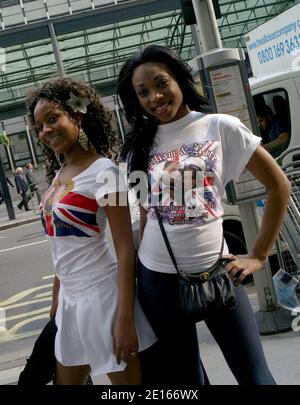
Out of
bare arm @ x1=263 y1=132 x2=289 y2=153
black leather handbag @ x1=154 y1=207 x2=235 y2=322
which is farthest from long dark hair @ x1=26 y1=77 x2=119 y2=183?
bare arm @ x1=263 y1=132 x2=289 y2=153

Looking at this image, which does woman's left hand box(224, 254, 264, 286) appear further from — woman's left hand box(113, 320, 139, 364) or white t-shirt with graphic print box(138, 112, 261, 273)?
woman's left hand box(113, 320, 139, 364)

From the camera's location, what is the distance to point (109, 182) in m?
1.81

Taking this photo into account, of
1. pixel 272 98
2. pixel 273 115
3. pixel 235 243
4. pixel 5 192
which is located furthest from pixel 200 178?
pixel 5 192

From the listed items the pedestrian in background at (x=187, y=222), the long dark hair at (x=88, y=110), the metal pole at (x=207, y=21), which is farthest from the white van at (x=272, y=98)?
the pedestrian in background at (x=187, y=222)

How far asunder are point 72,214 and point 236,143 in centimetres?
59

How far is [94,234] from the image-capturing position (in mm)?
1873

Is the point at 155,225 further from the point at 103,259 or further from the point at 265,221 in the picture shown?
the point at 265,221

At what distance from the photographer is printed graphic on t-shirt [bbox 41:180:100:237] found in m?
1.84

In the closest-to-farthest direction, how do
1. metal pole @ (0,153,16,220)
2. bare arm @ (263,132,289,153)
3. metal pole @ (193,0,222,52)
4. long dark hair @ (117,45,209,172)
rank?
long dark hair @ (117,45,209,172) → metal pole @ (193,0,222,52) → bare arm @ (263,132,289,153) → metal pole @ (0,153,16,220)

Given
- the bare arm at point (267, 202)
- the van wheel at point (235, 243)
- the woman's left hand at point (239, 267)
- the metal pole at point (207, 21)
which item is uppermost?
the metal pole at point (207, 21)

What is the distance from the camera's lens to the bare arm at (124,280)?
69.1 inches

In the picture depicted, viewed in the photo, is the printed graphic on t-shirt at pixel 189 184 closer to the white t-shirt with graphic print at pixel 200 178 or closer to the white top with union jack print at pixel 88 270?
the white t-shirt with graphic print at pixel 200 178

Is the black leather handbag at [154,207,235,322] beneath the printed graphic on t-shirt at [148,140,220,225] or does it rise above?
beneath

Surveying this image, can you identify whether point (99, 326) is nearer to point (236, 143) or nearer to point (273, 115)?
point (236, 143)
